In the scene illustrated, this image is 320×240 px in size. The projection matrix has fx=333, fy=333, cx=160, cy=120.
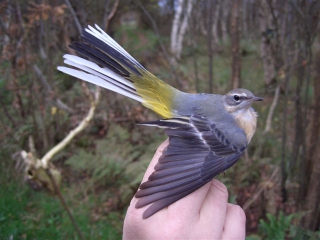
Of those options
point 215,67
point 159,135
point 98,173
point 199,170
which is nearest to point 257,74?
point 215,67

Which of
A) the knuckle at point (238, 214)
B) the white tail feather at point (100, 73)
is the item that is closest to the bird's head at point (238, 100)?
the white tail feather at point (100, 73)

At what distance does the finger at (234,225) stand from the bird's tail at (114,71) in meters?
0.91

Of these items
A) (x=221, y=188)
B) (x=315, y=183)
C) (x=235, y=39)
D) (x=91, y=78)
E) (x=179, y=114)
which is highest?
(x=235, y=39)

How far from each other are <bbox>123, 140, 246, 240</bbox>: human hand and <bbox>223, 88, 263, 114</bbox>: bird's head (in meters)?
0.80

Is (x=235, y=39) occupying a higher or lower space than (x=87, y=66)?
higher

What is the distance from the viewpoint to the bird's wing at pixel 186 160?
1404 mm

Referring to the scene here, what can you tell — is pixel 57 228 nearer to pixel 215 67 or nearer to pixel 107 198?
pixel 107 198

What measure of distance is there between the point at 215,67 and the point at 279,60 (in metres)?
5.85

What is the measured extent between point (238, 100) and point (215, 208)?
90 cm

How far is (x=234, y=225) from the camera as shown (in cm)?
132

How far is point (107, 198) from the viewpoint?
13.2 ft

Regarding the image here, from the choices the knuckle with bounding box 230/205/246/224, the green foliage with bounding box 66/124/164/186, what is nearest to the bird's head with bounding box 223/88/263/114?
the knuckle with bounding box 230/205/246/224

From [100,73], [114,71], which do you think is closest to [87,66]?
[100,73]

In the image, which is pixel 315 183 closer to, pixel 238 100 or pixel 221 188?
pixel 238 100
